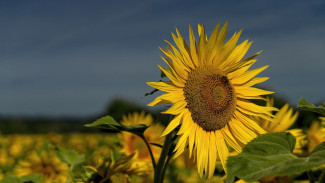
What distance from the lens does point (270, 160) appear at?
1.03 metres

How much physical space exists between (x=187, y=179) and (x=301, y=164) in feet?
10.0

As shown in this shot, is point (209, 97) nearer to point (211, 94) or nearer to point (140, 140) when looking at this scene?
point (211, 94)

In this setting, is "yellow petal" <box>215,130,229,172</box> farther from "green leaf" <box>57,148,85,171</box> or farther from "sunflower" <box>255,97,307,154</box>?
"green leaf" <box>57,148,85,171</box>

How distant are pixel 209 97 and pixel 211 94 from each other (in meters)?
0.02

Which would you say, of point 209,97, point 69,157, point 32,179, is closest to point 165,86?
point 209,97

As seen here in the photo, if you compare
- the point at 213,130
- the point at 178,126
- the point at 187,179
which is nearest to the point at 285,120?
the point at 213,130

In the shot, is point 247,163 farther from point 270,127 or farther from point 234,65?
point 270,127

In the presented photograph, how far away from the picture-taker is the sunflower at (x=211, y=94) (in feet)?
5.42

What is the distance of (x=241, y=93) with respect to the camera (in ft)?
6.08

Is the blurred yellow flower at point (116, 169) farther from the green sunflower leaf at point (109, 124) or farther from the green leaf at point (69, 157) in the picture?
the green leaf at point (69, 157)

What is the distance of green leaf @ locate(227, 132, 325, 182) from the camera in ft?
3.04

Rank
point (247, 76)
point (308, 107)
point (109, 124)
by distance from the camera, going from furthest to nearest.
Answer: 1. point (247, 76)
2. point (109, 124)
3. point (308, 107)

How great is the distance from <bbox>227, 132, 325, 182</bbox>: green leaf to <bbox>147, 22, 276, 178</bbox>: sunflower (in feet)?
1.60

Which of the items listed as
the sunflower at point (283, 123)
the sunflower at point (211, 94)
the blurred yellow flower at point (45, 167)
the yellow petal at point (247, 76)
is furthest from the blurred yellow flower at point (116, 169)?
the blurred yellow flower at point (45, 167)
